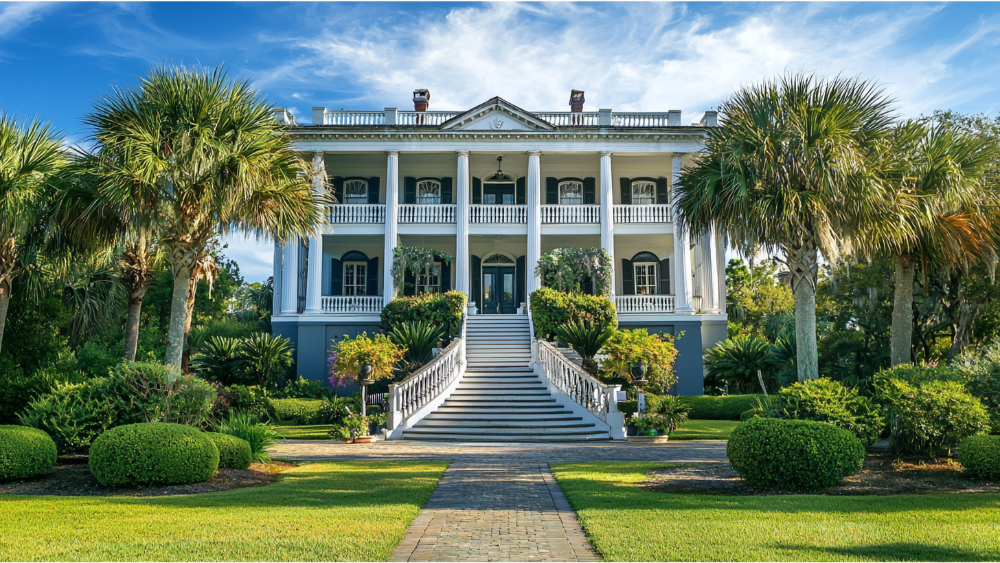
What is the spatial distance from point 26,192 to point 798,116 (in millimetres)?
13456

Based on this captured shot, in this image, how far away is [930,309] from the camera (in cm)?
1862

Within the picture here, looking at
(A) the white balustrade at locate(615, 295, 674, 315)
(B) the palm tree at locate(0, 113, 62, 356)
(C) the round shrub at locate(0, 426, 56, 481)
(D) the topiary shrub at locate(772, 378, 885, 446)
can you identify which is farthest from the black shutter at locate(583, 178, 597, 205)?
(C) the round shrub at locate(0, 426, 56, 481)

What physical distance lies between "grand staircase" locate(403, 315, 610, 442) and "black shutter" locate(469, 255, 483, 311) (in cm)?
504

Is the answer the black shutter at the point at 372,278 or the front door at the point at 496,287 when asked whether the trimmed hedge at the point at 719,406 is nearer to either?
the front door at the point at 496,287

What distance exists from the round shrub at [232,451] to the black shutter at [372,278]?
16.7 meters

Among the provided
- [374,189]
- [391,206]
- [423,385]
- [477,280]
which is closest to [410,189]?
[374,189]

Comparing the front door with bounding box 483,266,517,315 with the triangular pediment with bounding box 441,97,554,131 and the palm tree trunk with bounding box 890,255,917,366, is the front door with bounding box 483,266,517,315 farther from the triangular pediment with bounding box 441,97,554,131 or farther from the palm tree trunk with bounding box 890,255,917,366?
the palm tree trunk with bounding box 890,255,917,366

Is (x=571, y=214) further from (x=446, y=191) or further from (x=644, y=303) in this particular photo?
(x=446, y=191)

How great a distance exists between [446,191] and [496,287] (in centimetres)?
418

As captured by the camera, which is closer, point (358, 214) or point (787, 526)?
point (787, 526)

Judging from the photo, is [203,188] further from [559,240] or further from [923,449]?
[559,240]

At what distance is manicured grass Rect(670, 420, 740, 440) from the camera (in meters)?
15.4

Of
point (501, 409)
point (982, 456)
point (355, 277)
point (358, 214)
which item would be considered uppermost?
point (358, 214)

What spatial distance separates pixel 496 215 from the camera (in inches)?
992
